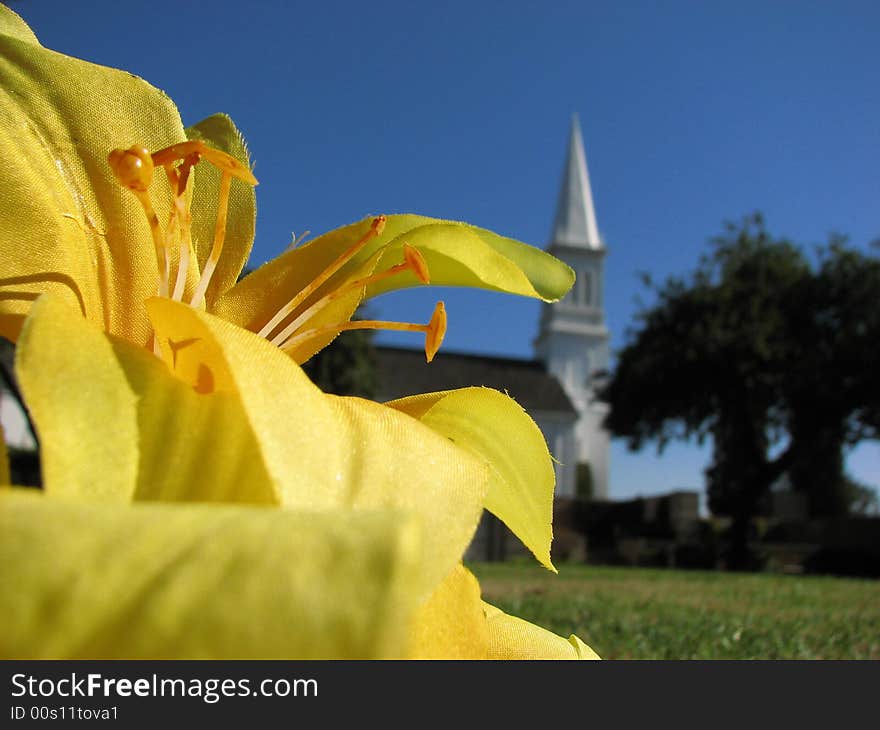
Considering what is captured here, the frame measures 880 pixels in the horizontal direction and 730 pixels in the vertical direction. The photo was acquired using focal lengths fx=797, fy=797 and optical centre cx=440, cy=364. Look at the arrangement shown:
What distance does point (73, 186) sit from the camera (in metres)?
0.61

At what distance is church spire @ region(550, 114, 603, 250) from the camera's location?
4831cm

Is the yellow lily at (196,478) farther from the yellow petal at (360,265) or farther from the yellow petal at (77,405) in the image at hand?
the yellow petal at (360,265)

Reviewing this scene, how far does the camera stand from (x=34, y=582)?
9.4 inches

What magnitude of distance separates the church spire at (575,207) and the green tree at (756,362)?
87.3 ft

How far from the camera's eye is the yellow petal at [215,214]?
0.71 metres

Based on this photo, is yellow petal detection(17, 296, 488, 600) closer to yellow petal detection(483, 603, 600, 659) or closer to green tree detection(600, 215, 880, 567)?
yellow petal detection(483, 603, 600, 659)

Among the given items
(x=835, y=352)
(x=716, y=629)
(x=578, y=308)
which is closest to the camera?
(x=716, y=629)

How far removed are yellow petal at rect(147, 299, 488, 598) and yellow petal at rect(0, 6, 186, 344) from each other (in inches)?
7.3

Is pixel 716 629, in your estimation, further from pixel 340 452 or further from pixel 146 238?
pixel 340 452

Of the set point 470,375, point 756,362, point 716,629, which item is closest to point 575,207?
point 470,375

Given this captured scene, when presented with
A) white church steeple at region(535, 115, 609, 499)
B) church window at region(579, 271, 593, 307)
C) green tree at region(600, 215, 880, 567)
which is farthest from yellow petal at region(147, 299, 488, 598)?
church window at region(579, 271, 593, 307)

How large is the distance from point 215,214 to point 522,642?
45 cm

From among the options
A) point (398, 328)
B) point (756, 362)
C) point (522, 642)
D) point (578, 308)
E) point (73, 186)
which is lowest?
point (522, 642)

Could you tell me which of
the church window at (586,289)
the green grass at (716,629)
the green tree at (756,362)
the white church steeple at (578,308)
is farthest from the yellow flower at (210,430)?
the church window at (586,289)
